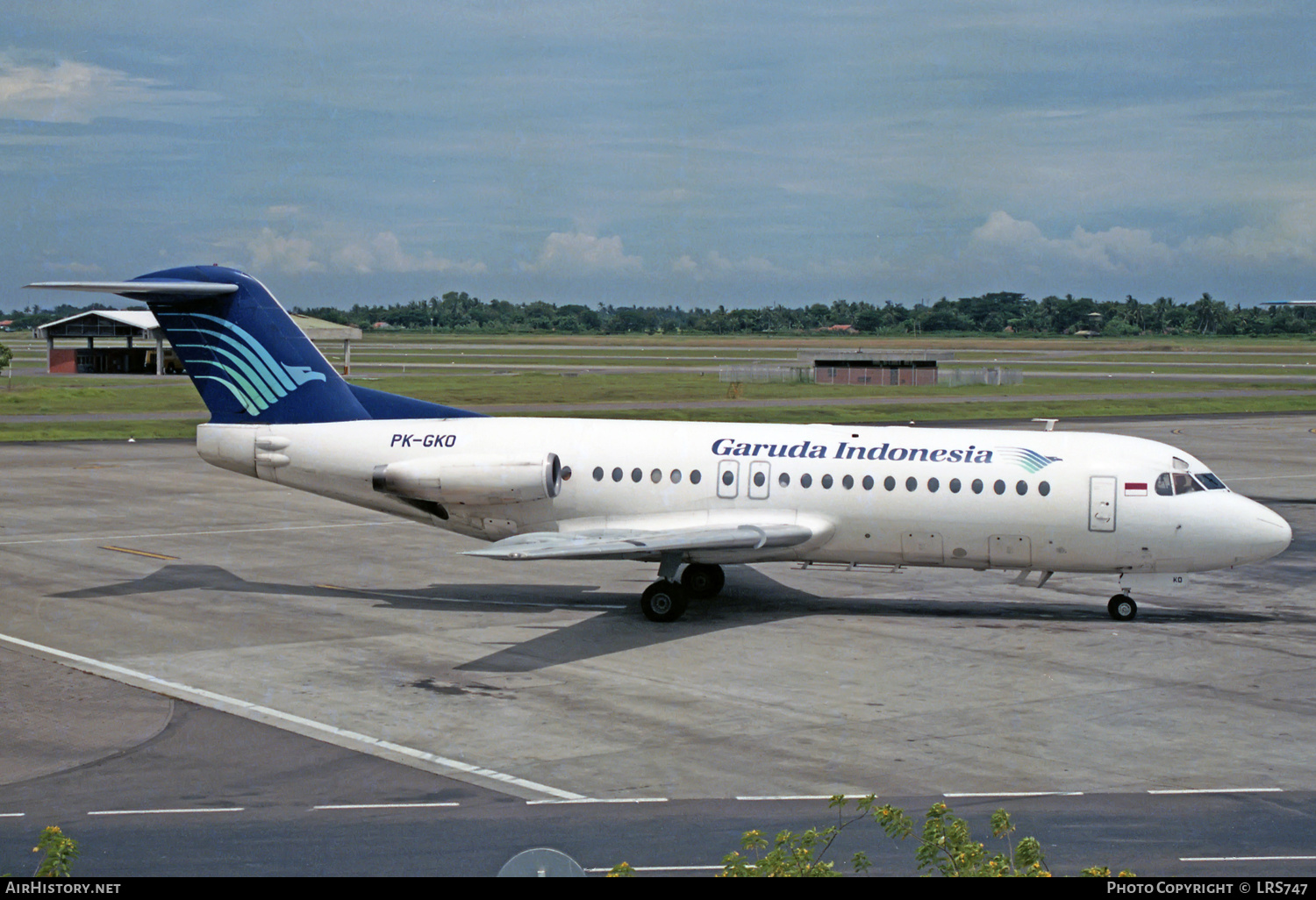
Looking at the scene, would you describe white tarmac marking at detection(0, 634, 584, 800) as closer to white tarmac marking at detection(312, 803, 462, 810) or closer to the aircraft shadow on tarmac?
white tarmac marking at detection(312, 803, 462, 810)

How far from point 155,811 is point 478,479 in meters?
12.6

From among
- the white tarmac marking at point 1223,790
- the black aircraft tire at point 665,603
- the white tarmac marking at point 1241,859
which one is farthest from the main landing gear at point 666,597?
the white tarmac marking at point 1241,859

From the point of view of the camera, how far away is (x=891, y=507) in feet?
85.4

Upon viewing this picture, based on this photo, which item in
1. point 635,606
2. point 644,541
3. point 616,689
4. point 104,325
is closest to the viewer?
point 616,689

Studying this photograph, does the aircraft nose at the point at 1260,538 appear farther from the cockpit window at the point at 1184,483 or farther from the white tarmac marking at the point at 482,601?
the white tarmac marking at the point at 482,601

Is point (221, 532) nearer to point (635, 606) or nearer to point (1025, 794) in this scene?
point (635, 606)

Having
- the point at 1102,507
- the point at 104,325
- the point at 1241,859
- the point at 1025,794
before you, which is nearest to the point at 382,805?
the point at 1025,794

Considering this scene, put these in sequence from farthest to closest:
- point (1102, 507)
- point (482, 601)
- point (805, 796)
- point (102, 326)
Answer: point (102, 326), point (482, 601), point (1102, 507), point (805, 796)

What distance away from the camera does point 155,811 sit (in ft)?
50.1

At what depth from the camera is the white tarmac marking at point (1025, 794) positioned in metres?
16.0

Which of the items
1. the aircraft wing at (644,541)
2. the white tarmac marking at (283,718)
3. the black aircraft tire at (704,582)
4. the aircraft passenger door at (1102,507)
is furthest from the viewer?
the black aircraft tire at (704,582)

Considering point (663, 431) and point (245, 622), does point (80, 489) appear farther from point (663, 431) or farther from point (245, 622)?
point (663, 431)

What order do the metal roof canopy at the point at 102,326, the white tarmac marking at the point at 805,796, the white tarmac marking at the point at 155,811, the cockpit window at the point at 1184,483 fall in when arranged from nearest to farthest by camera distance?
1. the white tarmac marking at the point at 155,811
2. the white tarmac marking at the point at 805,796
3. the cockpit window at the point at 1184,483
4. the metal roof canopy at the point at 102,326

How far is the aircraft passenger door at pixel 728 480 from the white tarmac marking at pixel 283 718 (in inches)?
412
